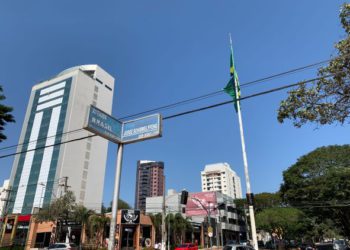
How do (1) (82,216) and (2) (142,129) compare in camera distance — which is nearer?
(2) (142,129)

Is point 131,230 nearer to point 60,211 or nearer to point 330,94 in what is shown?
point 60,211

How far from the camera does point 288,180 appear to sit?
43750 mm

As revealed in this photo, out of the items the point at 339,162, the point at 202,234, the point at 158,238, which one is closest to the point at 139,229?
the point at 158,238

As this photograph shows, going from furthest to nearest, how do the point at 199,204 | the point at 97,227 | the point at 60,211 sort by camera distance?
the point at 199,204, the point at 97,227, the point at 60,211

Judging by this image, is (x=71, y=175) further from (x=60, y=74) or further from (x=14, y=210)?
(x=60, y=74)

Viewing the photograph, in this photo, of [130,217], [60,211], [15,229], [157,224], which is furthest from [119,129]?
[15,229]

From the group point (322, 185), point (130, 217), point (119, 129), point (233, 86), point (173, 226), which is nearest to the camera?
point (119, 129)

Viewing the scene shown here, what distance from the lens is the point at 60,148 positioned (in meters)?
79.7

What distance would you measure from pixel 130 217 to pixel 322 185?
88.6 ft

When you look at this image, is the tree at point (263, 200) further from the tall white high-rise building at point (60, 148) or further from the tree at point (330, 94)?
the tree at point (330, 94)

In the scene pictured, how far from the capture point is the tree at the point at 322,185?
35844 mm

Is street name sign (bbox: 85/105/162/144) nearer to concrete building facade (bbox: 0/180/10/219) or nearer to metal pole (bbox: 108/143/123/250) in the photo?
metal pole (bbox: 108/143/123/250)

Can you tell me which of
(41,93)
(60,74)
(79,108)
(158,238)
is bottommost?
(158,238)

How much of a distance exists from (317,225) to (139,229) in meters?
26.6
